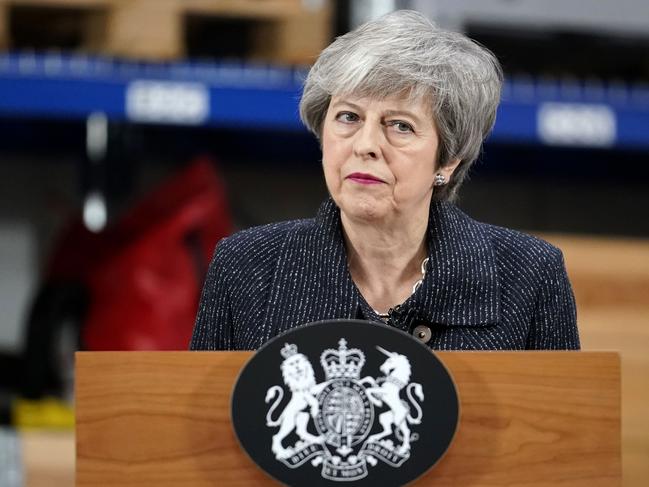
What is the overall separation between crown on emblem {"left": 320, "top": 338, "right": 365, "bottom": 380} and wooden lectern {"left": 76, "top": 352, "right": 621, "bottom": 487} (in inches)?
3.9

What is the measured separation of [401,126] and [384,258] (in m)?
0.24

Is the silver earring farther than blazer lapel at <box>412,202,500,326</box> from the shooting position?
Yes

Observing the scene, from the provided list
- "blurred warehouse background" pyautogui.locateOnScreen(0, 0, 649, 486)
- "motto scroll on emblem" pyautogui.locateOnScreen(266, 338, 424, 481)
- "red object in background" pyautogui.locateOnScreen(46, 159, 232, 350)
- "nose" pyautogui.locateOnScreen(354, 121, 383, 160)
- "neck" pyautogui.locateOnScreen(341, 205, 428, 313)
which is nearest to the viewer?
"motto scroll on emblem" pyautogui.locateOnScreen(266, 338, 424, 481)

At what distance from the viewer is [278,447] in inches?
62.3

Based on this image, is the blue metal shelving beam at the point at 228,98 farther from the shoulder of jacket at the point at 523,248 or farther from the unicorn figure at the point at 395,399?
the unicorn figure at the point at 395,399

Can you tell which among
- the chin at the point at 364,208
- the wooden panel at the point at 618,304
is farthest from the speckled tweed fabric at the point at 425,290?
the wooden panel at the point at 618,304

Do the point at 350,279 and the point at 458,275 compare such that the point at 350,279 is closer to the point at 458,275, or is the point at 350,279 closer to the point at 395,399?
the point at 458,275

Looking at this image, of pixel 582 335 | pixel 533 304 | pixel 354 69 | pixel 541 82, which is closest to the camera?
pixel 354 69

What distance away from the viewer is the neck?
2.12m

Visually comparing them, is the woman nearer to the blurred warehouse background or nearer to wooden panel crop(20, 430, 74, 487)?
the blurred warehouse background

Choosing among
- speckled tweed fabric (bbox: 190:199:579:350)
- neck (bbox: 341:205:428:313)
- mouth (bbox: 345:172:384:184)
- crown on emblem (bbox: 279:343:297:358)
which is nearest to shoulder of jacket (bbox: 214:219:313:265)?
speckled tweed fabric (bbox: 190:199:579:350)

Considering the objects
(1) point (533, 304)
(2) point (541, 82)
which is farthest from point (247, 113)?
(1) point (533, 304)

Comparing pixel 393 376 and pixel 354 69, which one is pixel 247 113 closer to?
pixel 354 69

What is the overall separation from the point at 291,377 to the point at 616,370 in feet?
1.32
